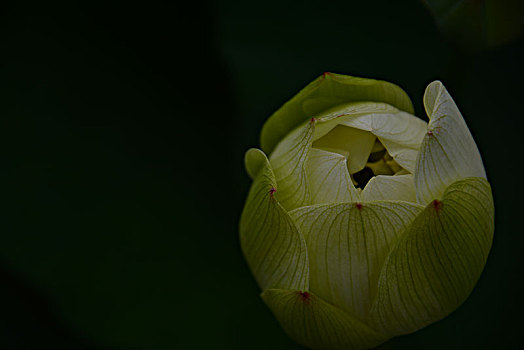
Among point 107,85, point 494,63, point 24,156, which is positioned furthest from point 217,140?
point 494,63

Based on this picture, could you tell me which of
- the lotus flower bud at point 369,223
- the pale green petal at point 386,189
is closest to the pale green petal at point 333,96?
the lotus flower bud at point 369,223

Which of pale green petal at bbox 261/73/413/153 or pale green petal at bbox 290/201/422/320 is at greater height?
pale green petal at bbox 261/73/413/153

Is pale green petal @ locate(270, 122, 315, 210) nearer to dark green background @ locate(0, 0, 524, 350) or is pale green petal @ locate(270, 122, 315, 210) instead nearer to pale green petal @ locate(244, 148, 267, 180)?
pale green petal @ locate(244, 148, 267, 180)

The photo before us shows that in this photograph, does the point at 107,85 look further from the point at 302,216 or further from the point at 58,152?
the point at 302,216

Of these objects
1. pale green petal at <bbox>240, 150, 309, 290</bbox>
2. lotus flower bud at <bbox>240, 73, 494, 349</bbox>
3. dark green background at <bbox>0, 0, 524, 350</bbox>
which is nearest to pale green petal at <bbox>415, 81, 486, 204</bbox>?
lotus flower bud at <bbox>240, 73, 494, 349</bbox>

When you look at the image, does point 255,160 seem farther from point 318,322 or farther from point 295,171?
point 318,322

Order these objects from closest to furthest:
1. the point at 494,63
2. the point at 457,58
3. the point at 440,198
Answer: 1. the point at 440,198
2. the point at 457,58
3. the point at 494,63

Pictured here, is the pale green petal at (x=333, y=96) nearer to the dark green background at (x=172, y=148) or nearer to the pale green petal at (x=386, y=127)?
the pale green petal at (x=386, y=127)
